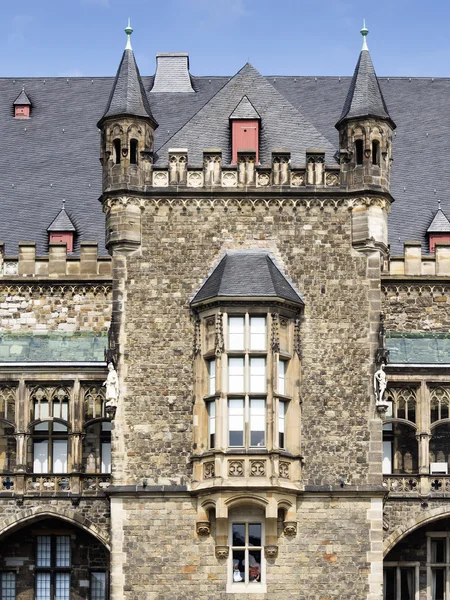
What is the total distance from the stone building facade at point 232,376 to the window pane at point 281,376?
0.07 metres

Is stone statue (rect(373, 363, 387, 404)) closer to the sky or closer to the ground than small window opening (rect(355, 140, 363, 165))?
closer to the ground

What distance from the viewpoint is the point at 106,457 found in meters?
42.4

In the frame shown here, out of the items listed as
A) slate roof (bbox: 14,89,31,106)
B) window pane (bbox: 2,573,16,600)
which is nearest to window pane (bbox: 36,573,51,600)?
window pane (bbox: 2,573,16,600)

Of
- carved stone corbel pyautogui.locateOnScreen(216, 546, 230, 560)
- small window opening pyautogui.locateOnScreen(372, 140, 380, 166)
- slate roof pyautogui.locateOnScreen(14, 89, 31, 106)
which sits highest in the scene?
slate roof pyautogui.locateOnScreen(14, 89, 31, 106)

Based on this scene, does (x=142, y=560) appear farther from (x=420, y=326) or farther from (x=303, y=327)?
(x=420, y=326)

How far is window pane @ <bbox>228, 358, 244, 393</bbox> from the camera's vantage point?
38312mm

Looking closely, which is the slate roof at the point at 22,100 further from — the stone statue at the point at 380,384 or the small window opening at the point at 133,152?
the stone statue at the point at 380,384

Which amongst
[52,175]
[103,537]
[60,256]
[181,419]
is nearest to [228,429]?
[181,419]

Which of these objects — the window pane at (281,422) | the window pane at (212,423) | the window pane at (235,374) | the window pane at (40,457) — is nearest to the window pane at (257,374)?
the window pane at (235,374)

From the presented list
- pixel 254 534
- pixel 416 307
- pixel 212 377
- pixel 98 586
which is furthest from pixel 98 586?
pixel 416 307

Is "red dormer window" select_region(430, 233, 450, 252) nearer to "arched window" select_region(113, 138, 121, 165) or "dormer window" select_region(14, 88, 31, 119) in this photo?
"arched window" select_region(113, 138, 121, 165)

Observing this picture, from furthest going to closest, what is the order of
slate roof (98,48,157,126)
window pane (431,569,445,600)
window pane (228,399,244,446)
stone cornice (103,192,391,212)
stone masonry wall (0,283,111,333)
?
stone masonry wall (0,283,111,333), window pane (431,569,445,600), slate roof (98,48,157,126), stone cornice (103,192,391,212), window pane (228,399,244,446)

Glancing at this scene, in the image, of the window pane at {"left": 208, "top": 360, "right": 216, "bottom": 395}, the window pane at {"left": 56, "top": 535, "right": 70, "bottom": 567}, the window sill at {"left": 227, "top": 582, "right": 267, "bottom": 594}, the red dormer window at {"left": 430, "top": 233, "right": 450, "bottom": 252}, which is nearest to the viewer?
the window sill at {"left": 227, "top": 582, "right": 267, "bottom": 594}

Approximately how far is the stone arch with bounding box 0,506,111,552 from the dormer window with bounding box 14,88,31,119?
13.4 m
